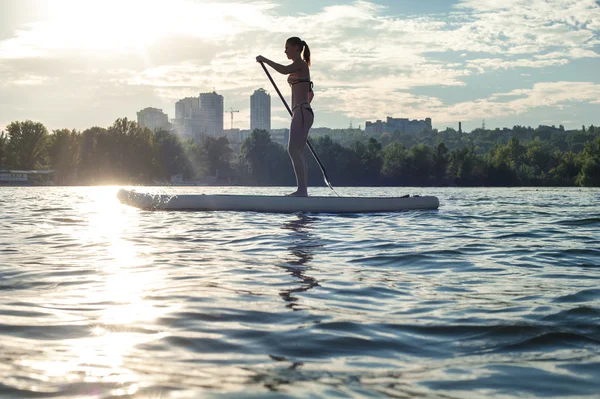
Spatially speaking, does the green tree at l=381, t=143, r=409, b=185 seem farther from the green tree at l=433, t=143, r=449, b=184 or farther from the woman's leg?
the woman's leg

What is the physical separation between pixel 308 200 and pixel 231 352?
30.2ft

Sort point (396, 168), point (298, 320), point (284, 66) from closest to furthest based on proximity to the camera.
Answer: point (298, 320)
point (284, 66)
point (396, 168)

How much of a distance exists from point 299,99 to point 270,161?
330 ft

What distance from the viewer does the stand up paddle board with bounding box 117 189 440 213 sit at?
39.7 ft

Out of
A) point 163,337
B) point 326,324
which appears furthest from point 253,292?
point 163,337

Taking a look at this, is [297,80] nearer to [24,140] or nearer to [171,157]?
[24,140]

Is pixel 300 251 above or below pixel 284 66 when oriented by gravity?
below

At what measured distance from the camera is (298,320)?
346 cm

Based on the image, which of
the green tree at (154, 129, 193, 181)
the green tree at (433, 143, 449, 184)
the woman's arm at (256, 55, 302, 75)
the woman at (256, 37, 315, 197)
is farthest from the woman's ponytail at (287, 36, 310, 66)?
the green tree at (154, 129, 193, 181)

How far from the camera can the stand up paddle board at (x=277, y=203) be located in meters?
12.1

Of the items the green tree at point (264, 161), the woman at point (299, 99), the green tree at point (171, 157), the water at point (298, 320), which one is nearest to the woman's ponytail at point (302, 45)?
the woman at point (299, 99)

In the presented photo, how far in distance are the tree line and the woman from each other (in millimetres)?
79696

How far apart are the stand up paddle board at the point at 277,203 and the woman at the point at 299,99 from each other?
0.49m

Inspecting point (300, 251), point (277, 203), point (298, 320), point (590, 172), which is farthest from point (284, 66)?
point (590, 172)
